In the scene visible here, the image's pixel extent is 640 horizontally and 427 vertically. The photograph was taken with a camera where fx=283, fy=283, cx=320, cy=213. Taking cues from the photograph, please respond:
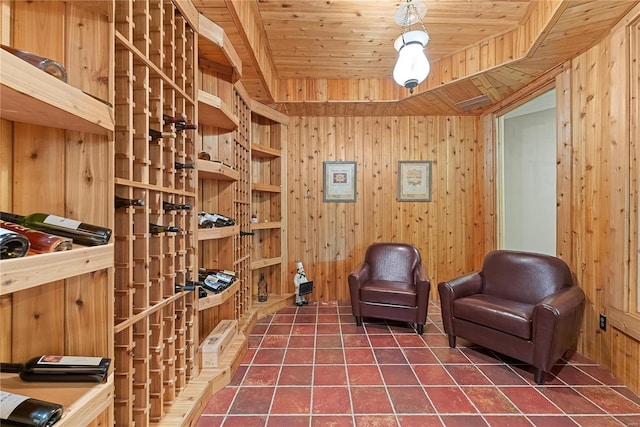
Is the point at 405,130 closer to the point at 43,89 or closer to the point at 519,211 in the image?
the point at 519,211

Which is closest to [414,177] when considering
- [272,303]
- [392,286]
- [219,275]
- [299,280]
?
[392,286]

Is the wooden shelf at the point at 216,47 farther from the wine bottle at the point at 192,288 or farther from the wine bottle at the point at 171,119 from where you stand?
the wine bottle at the point at 192,288

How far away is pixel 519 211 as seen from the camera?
3727mm

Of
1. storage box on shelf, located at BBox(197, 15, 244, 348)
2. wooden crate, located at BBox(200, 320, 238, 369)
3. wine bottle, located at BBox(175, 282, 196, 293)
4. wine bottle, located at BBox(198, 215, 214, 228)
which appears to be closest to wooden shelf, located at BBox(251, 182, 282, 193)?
storage box on shelf, located at BBox(197, 15, 244, 348)

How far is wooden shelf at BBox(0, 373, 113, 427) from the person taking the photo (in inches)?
34.8

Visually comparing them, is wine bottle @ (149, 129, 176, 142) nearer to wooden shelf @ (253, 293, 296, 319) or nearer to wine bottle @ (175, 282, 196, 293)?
wine bottle @ (175, 282, 196, 293)

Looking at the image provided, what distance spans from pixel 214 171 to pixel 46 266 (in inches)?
57.9

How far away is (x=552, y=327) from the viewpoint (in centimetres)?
196

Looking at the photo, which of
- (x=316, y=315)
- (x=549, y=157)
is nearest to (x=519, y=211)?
(x=549, y=157)

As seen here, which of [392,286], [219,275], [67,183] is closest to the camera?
[67,183]

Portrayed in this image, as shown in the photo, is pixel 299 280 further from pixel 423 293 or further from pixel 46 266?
pixel 46 266

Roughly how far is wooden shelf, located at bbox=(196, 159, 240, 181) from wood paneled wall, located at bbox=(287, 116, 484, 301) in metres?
1.59

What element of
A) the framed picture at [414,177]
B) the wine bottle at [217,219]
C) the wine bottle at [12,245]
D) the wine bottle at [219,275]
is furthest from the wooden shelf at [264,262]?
the wine bottle at [12,245]

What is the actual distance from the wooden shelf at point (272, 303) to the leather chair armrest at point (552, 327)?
2.59m
